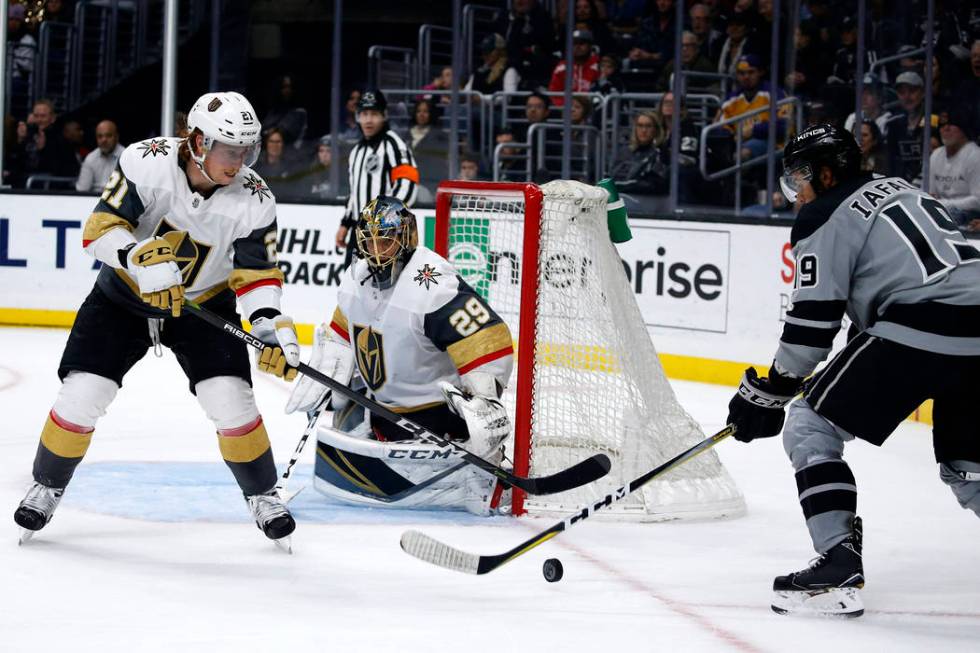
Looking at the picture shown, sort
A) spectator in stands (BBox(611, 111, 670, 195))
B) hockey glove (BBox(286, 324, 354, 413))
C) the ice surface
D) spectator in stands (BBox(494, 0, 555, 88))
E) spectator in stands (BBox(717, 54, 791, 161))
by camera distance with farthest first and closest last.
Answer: spectator in stands (BBox(494, 0, 555, 88)), spectator in stands (BBox(611, 111, 670, 195)), spectator in stands (BBox(717, 54, 791, 161)), hockey glove (BBox(286, 324, 354, 413)), the ice surface

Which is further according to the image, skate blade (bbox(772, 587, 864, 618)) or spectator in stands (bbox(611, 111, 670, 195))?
spectator in stands (bbox(611, 111, 670, 195))

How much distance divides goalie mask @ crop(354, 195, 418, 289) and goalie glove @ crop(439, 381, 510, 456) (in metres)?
0.34

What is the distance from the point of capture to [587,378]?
13.1 ft

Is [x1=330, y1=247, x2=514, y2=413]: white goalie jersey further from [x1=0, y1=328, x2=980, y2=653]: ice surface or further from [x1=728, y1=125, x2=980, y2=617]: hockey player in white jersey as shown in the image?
[x1=728, y1=125, x2=980, y2=617]: hockey player in white jersey

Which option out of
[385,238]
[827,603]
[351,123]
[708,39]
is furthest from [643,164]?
[827,603]

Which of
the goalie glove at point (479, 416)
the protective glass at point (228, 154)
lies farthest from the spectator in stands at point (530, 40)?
the protective glass at point (228, 154)

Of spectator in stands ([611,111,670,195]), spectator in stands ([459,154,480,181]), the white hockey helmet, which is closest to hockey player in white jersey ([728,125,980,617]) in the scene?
the white hockey helmet

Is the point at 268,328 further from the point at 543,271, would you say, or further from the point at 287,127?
the point at 287,127

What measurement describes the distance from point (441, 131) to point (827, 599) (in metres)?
5.92

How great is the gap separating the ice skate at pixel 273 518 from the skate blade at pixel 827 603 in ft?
3.75

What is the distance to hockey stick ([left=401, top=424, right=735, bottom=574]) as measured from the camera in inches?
120

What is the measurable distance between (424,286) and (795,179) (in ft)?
3.66

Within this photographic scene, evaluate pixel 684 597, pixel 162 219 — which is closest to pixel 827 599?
pixel 684 597

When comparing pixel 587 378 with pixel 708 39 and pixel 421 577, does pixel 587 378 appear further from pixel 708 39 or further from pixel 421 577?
pixel 708 39
